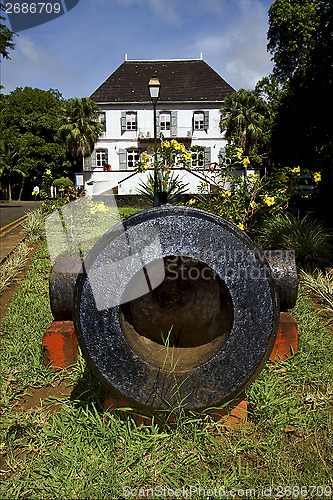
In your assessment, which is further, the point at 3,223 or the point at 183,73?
the point at 183,73

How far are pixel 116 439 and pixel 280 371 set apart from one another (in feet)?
4.24

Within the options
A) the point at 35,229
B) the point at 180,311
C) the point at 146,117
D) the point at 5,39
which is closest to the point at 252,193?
the point at 180,311

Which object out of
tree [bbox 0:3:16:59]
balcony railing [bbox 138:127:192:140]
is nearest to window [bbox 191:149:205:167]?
tree [bbox 0:3:16:59]

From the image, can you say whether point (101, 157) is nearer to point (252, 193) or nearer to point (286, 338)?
point (252, 193)

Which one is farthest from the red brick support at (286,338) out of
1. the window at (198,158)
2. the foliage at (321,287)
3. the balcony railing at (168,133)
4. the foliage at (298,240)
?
the balcony railing at (168,133)

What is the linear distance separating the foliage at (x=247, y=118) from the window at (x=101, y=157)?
34.8 feet

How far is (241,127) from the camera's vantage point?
30953mm

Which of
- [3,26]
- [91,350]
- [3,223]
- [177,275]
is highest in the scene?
[3,26]

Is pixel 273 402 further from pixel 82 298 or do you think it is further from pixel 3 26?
pixel 3 26

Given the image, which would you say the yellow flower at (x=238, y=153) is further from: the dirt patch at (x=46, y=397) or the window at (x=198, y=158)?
the dirt patch at (x=46, y=397)

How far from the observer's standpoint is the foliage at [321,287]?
15.0 feet

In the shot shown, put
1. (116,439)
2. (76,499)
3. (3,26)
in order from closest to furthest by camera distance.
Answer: (76,499) < (116,439) < (3,26)

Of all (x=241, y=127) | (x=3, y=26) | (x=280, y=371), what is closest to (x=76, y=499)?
(x=280, y=371)

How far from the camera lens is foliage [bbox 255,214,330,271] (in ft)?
19.7
